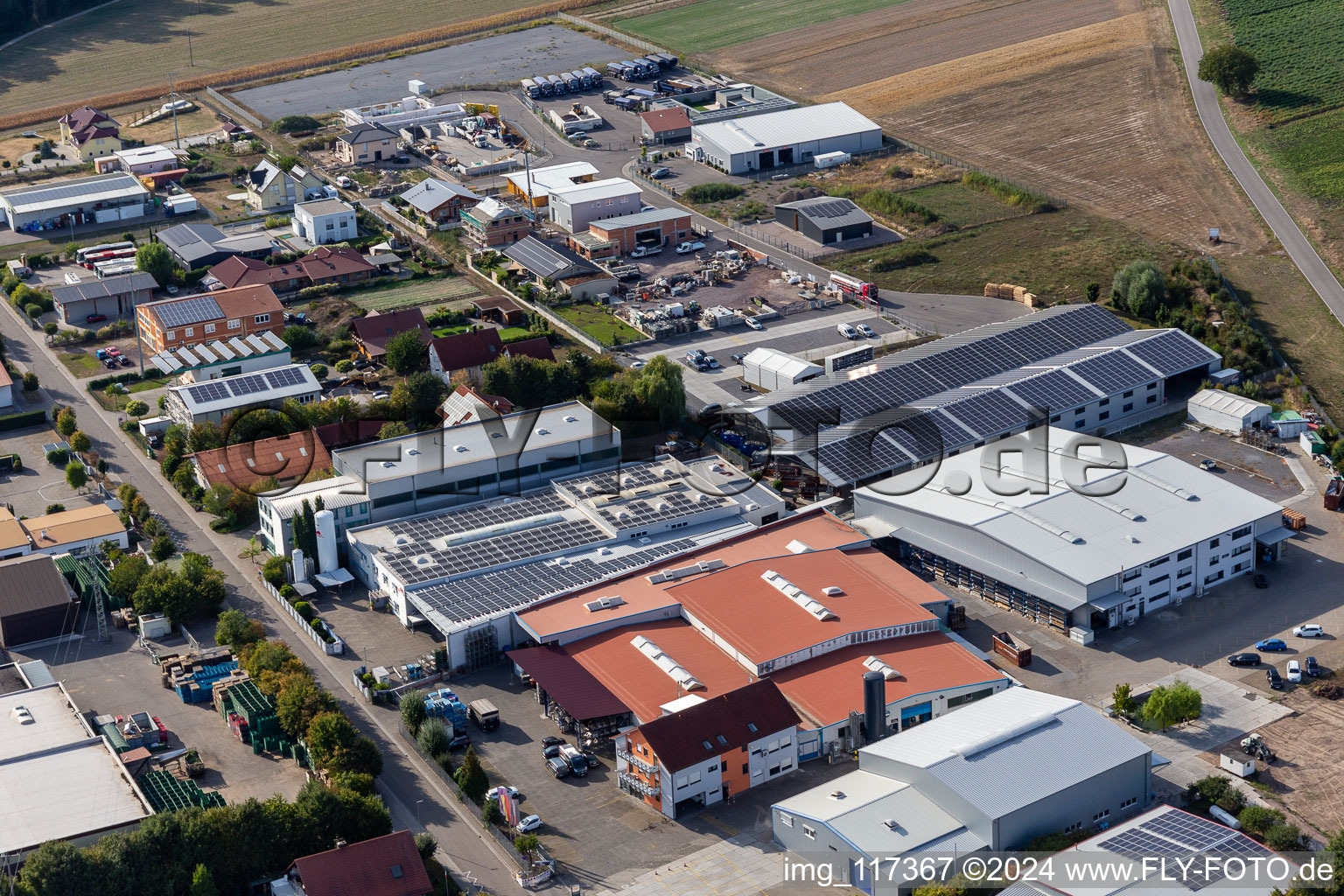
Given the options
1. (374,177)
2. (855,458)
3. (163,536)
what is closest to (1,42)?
(374,177)

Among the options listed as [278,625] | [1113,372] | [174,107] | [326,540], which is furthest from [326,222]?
[1113,372]

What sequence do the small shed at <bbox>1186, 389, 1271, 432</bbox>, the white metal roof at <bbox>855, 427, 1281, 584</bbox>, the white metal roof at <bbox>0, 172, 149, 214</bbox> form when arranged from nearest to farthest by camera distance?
the white metal roof at <bbox>855, 427, 1281, 584</bbox>
the small shed at <bbox>1186, 389, 1271, 432</bbox>
the white metal roof at <bbox>0, 172, 149, 214</bbox>

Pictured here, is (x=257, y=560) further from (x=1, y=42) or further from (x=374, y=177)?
(x=1, y=42)

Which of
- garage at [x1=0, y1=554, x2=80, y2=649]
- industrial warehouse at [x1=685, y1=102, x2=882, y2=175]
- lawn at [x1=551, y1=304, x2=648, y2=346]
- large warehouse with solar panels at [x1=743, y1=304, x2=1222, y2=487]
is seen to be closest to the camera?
garage at [x1=0, y1=554, x2=80, y2=649]

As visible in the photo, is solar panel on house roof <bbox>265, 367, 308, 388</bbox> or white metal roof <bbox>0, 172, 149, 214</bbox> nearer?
solar panel on house roof <bbox>265, 367, 308, 388</bbox>

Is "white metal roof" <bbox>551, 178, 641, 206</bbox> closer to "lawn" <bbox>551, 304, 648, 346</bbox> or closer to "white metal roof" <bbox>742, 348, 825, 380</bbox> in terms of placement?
"lawn" <bbox>551, 304, 648, 346</bbox>

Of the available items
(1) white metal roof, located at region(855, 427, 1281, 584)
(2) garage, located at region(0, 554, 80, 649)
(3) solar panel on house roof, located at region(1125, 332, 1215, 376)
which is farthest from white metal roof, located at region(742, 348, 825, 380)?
(2) garage, located at region(0, 554, 80, 649)
